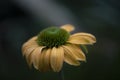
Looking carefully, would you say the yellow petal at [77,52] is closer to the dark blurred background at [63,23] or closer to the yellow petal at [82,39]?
the yellow petal at [82,39]

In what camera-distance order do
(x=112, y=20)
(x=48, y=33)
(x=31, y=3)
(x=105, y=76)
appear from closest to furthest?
(x=48, y=33) < (x=105, y=76) < (x=112, y=20) < (x=31, y=3)

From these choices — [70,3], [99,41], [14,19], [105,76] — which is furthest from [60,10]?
[105,76]

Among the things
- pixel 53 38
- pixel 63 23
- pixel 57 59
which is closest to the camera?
pixel 57 59

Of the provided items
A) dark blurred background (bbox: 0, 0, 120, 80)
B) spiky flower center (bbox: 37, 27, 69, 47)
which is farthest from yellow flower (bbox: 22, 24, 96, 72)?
dark blurred background (bbox: 0, 0, 120, 80)

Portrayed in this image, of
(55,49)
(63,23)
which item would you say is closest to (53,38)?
(55,49)

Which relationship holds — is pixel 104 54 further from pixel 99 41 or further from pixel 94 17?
pixel 94 17

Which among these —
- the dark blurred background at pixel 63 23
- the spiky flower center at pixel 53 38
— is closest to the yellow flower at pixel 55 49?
the spiky flower center at pixel 53 38

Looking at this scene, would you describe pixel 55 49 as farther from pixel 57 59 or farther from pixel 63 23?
pixel 63 23
